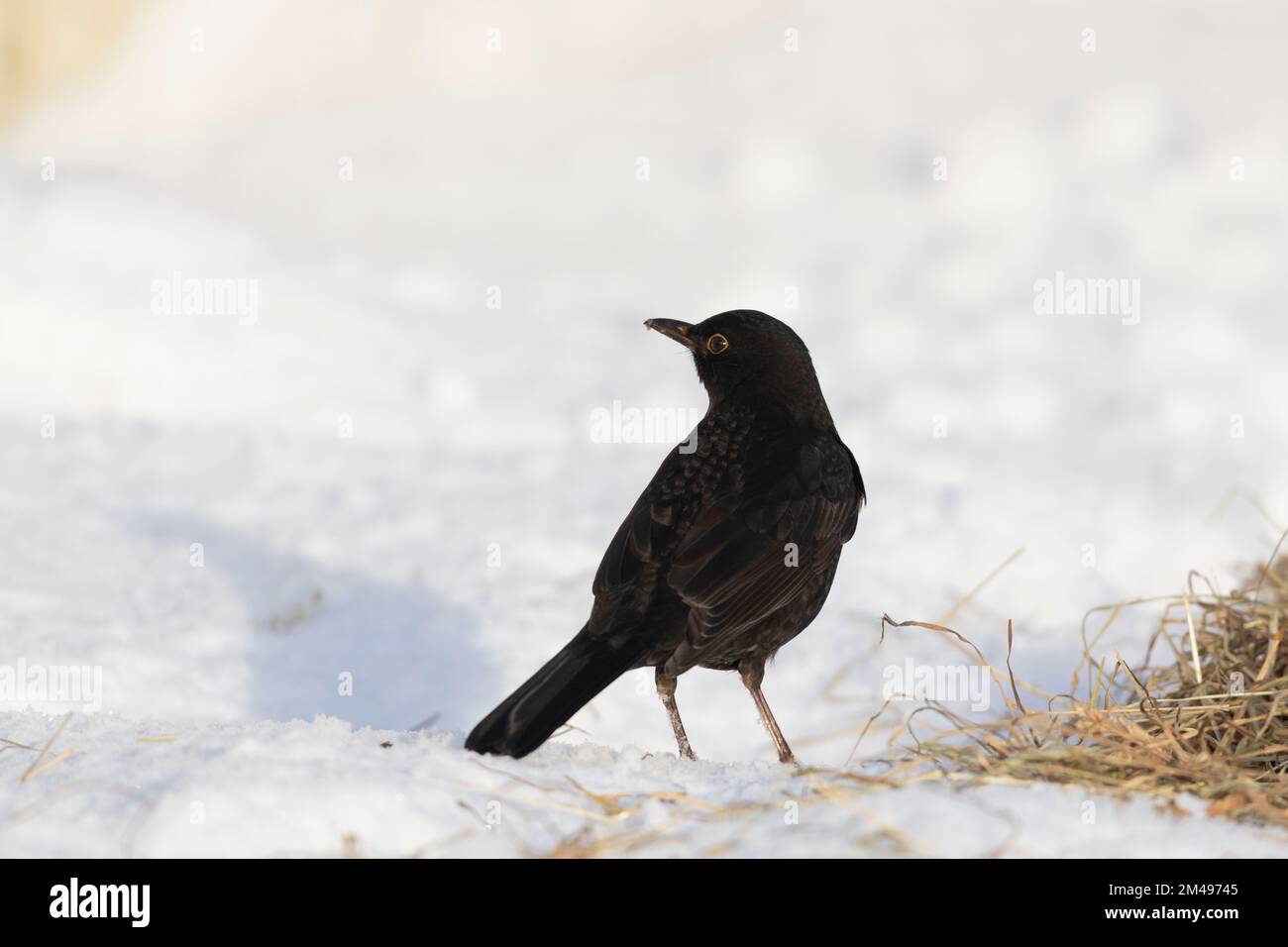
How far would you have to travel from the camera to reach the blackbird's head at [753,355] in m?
4.15

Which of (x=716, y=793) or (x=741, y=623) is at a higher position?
(x=741, y=623)

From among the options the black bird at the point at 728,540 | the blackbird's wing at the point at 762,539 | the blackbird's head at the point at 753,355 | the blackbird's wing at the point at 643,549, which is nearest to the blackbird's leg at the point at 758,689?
the black bird at the point at 728,540

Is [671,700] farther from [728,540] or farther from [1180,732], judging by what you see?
[1180,732]

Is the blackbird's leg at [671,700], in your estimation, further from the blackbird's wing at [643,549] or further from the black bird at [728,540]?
the blackbird's wing at [643,549]

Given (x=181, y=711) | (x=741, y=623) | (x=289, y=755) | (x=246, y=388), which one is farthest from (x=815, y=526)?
(x=246, y=388)

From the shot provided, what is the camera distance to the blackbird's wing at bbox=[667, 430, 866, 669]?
357cm

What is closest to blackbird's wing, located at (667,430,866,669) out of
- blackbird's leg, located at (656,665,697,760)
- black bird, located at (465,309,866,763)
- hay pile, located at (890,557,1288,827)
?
black bird, located at (465,309,866,763)

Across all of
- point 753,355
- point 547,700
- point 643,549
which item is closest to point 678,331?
point 753,355

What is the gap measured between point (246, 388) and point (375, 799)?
6.06 metres

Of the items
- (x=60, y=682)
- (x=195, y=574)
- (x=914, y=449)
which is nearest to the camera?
(x=60, y=682)

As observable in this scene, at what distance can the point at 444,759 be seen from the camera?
291cm

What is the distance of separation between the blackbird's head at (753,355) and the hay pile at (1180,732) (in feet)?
3.42

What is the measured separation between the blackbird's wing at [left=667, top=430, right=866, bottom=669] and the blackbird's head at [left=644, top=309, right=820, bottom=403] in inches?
7.5

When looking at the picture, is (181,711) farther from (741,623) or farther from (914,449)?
(914,449)
